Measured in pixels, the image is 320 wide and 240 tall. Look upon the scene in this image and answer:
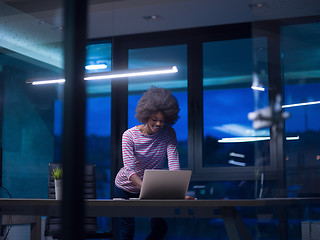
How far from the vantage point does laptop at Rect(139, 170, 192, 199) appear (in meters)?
2.40

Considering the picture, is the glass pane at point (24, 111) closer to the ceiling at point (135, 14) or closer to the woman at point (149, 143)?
the ceiling at point (135, 14)

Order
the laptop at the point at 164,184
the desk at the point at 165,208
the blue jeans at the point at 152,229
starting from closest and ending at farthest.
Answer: the desk at the point at 165,208
the laptop at the point at 164,184
the blue jeans at the point at 152,229

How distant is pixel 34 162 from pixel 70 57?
19.7 ft

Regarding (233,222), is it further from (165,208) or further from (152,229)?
(152,229)

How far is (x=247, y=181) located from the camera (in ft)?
17.4

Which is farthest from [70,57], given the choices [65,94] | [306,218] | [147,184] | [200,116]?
[200,116]

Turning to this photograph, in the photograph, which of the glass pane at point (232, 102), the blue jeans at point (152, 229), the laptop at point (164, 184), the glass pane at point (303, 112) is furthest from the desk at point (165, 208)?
the glass pane at point (232, 102)

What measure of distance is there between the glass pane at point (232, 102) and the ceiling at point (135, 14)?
43 centimetres

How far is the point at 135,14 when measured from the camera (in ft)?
16.7

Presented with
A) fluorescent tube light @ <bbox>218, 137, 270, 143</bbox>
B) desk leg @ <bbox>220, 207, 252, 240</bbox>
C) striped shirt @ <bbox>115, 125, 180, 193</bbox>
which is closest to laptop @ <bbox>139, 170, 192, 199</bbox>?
desk leg @ <bbox>220, 207, 252, 240</bbox>

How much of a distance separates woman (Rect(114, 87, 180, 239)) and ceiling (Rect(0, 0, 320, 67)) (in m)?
1.64

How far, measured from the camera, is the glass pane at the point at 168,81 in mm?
5676

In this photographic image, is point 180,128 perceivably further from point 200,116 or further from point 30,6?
point 30,6

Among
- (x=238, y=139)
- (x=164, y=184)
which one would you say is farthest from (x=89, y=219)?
(x=238, y=139)
